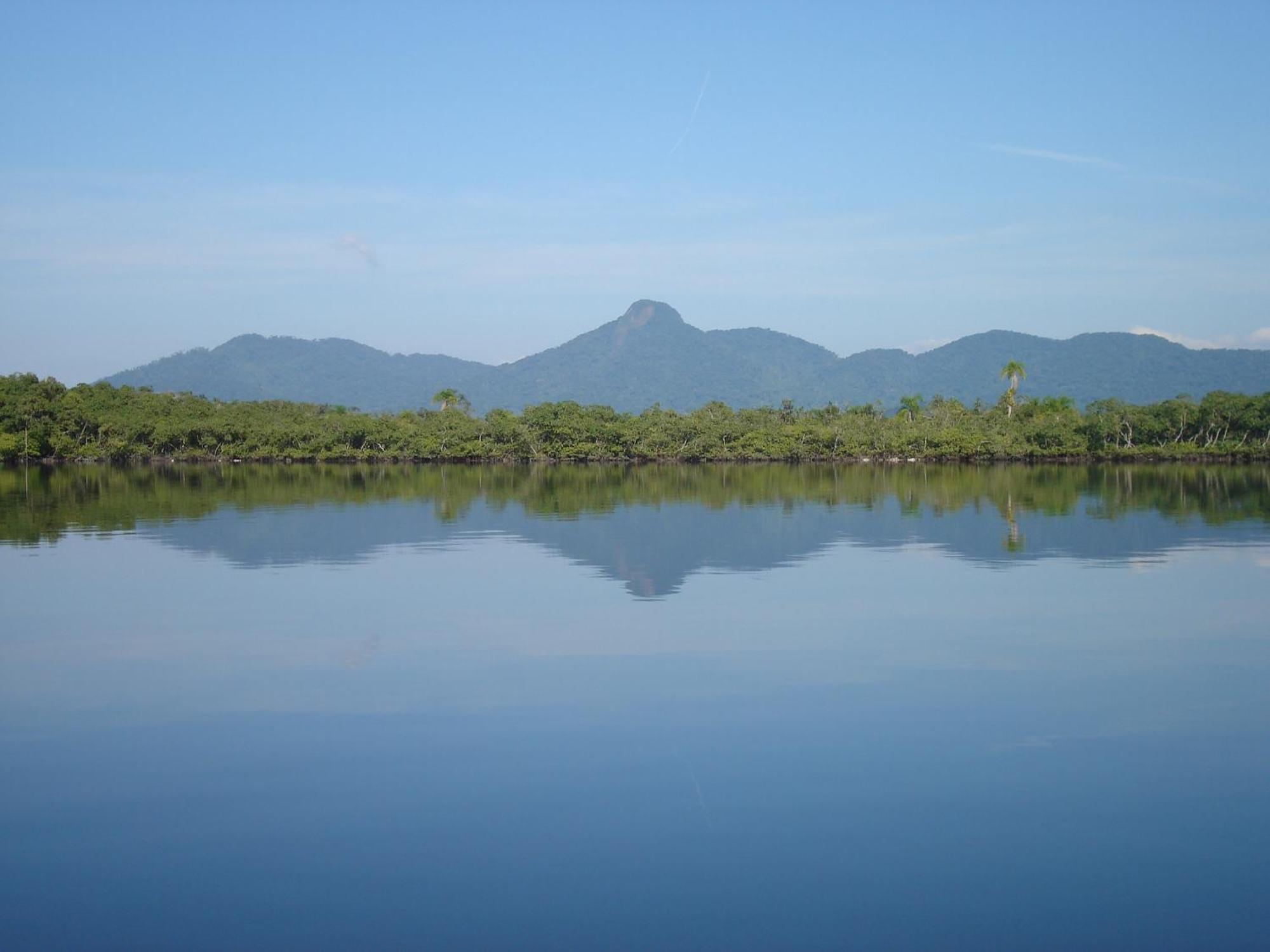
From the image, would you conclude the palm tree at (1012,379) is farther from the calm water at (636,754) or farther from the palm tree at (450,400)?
the calm water at (636,754)

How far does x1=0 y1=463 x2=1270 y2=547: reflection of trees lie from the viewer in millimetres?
29594

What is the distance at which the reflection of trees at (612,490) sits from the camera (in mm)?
29594

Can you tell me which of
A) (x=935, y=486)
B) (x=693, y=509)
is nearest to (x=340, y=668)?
Answer: (x=693, y=509)

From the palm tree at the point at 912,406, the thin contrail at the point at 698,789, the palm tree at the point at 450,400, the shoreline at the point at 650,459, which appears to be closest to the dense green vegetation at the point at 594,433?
the shoreline at the point at 650,459

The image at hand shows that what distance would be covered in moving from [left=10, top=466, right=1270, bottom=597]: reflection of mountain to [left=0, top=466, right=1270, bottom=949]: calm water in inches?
73.3

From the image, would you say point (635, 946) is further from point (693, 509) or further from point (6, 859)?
point (693, 509)

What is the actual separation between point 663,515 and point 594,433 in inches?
1973

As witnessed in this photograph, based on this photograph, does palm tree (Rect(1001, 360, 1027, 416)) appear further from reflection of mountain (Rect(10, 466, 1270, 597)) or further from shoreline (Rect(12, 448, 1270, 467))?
reflection of mountain (Rect(10, 466, 1270, 597))

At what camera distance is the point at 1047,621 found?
1280cm

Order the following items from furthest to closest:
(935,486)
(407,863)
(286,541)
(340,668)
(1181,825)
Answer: (935,486), (286,541), (340,668), (1181,825), (407,863)

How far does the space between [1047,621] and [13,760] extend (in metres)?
9.99

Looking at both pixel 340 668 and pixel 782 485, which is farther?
pixel 782 485

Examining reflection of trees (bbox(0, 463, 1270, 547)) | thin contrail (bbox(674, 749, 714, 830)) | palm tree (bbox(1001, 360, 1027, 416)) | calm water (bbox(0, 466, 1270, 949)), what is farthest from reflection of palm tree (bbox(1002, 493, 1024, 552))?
palm tree (bbox(1001, 360, 1027, 416))

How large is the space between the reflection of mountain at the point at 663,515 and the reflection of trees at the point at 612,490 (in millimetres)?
142
